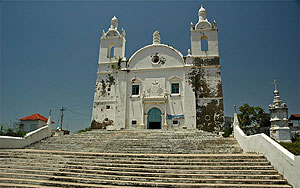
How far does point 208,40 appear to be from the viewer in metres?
21.6

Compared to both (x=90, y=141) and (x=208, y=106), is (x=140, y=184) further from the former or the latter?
(x=208, y=106)

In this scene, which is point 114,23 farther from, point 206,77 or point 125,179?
point 125,179

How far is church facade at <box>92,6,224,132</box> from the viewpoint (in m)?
19.8

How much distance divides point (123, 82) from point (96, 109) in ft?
12.8

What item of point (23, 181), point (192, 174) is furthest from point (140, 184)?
point (23, 181)

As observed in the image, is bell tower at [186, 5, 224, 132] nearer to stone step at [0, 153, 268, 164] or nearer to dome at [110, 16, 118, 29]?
dome at [110, 16, 118, 29]

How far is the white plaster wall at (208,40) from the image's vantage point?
2119cm

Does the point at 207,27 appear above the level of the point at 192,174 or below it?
above

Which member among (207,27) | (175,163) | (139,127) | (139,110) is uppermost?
(207,27)

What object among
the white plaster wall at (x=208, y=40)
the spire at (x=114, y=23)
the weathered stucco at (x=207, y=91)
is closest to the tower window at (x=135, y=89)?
the weathered stucco at (x=207, y=91)

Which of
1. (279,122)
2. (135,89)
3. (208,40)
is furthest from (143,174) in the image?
(208,40)

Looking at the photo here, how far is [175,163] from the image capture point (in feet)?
25.8

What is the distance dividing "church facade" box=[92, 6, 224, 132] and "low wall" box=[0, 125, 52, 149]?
6934mm

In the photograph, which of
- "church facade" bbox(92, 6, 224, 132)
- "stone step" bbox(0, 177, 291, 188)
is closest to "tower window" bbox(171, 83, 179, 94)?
"church facade" bbox(92, 6, 224, 132)
